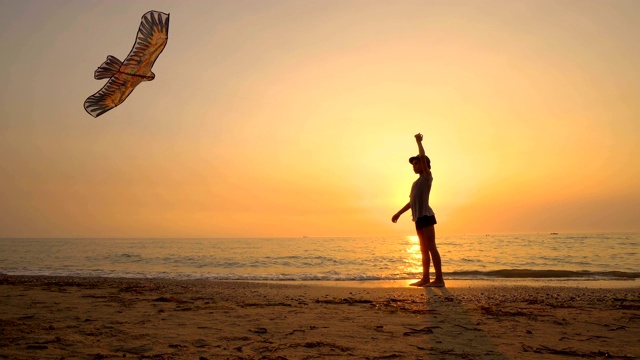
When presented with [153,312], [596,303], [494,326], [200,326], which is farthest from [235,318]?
[596,303]

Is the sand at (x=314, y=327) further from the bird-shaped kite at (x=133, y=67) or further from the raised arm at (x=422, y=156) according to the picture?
the bird-shaped kite at (x=133, y=67)

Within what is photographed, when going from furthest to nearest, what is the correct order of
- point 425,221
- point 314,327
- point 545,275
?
point 545,275 < point 425,221 < point 314,327

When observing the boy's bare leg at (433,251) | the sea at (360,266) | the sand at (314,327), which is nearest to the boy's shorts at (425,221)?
the boy's bare leg at (433,251)

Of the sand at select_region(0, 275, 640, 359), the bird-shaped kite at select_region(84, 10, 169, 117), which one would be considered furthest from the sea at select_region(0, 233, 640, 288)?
the bird-shaped kite at select_region(84, 10, 169, 117)

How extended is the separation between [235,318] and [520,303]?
3.57 m

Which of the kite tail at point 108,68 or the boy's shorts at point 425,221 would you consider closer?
the kite tail at point 108,68

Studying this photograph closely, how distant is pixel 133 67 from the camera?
6.20 metres

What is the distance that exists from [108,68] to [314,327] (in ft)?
14.3

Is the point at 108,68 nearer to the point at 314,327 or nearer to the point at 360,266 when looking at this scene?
the point at 314,327

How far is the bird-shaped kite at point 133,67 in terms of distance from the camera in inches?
235

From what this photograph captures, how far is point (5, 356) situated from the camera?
3.17 metres

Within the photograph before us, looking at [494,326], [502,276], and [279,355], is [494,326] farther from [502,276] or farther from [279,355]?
[502,276]

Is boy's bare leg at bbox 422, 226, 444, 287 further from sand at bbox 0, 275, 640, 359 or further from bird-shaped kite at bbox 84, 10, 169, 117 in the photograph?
bird-shaped kite at bbox 84, 10, 169, 117

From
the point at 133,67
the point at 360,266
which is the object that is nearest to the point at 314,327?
the point at 133,67
